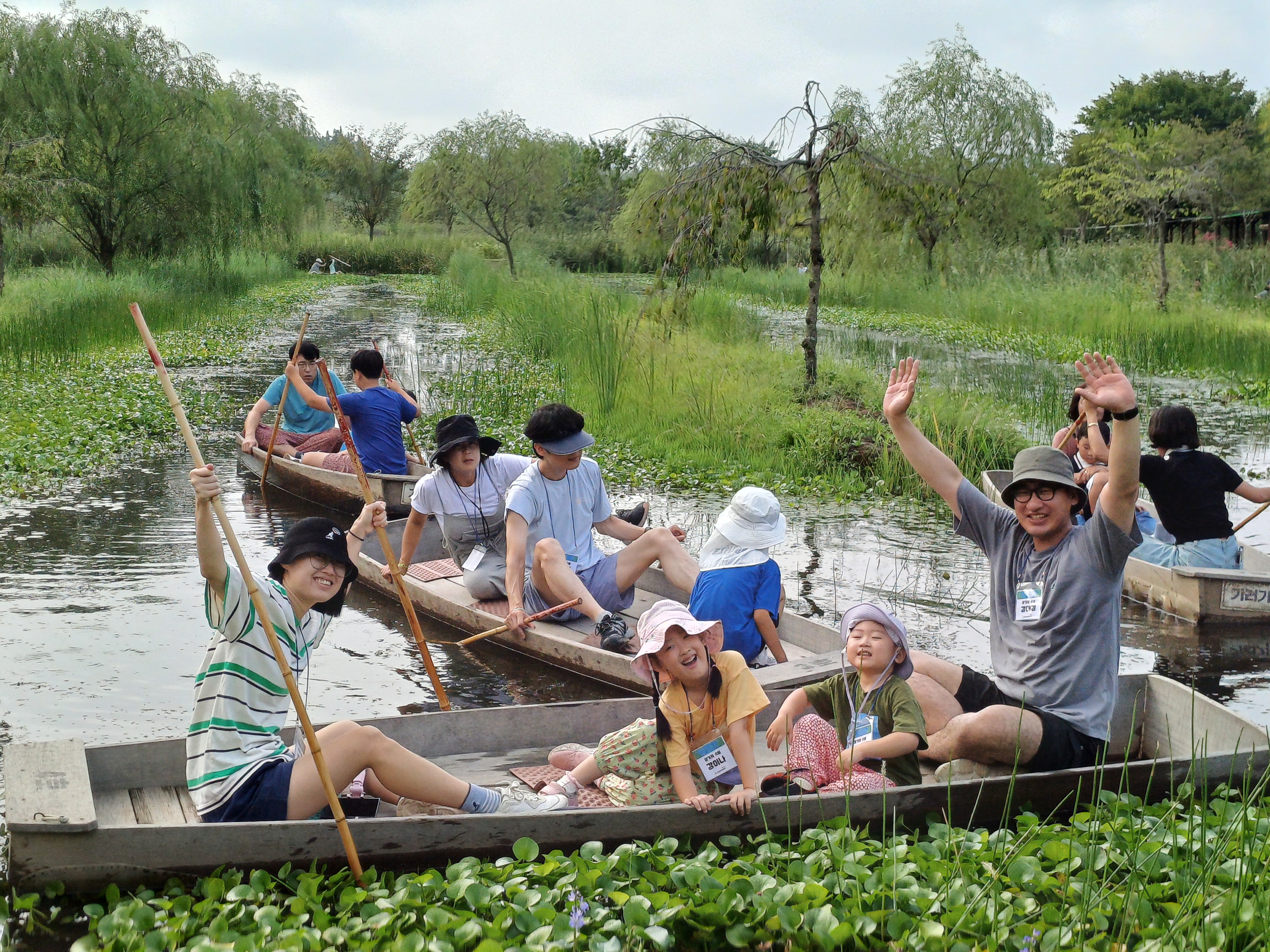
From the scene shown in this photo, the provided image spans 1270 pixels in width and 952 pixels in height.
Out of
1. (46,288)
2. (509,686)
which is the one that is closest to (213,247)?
(46,288)

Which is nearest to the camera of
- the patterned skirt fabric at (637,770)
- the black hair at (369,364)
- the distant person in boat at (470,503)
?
the patterned skirt fabric at (637,770)

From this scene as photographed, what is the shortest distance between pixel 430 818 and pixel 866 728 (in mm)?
1484

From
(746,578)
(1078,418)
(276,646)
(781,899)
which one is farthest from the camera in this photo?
(1078,418)

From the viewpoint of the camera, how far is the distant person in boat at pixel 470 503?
6629 mm

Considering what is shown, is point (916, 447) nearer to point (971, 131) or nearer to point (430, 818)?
point (430, 818)

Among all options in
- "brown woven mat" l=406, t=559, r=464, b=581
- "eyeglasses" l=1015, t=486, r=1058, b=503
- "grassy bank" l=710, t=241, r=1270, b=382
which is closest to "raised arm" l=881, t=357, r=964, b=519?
"eyeglasses" l=1015, t=486, r=1058, b=503

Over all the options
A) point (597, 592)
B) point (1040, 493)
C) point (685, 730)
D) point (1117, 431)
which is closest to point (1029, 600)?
point (1040, 493)

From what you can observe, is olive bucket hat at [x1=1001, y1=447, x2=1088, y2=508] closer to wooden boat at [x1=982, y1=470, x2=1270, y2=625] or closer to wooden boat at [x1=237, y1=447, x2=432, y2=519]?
wooden boat at [x1=982, y1=470, x2=1270, y2=625]

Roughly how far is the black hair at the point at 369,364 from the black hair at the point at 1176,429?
5.01m

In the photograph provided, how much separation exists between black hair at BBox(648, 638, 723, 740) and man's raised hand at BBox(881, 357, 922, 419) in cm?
106

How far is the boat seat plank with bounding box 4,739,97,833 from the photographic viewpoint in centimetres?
362

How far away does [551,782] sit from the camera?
4598mm

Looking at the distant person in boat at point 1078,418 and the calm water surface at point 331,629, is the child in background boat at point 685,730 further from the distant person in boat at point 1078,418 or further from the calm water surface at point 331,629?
the distant person in boat at point 1078,418

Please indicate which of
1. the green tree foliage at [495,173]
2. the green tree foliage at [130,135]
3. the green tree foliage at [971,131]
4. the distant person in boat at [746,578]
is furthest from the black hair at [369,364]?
the green tree foliage at [495,173]
